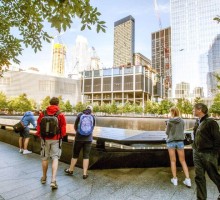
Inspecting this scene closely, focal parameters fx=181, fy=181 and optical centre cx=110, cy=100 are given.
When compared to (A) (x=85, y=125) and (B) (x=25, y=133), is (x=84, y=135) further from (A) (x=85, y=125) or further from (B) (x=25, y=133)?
(B) (x=25, y=133)

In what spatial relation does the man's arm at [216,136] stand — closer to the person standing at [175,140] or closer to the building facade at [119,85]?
the person standing at [175,140]

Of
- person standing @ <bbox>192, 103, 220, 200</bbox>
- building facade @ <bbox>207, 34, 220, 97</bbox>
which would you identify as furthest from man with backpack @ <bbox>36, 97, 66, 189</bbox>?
building facade @ <bbox>207, 34, 220, 97</bbox>

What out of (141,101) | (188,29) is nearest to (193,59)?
(188,29)

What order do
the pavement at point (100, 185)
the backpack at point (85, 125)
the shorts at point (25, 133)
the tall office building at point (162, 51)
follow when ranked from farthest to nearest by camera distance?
the tall office building at point (162, 51)
the shorts at point (25, 133)
the backpack at point (85, 125)
the pavement at point (100, 185)

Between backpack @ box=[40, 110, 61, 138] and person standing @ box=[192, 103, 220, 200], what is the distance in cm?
289

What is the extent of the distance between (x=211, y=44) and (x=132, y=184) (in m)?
114

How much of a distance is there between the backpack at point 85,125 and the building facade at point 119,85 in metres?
96.7

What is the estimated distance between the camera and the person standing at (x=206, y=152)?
3.15m

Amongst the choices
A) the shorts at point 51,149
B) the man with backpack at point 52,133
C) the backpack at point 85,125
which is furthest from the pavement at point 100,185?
the backpack at point 85,125

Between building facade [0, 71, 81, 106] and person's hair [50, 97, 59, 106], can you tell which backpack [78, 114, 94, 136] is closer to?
person's hair [50, 97, 59, 106]

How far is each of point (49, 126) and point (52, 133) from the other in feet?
0.55

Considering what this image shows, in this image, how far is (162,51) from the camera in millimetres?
191500

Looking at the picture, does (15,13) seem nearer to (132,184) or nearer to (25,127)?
(25,127)

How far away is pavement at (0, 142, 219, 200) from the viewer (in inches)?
144
